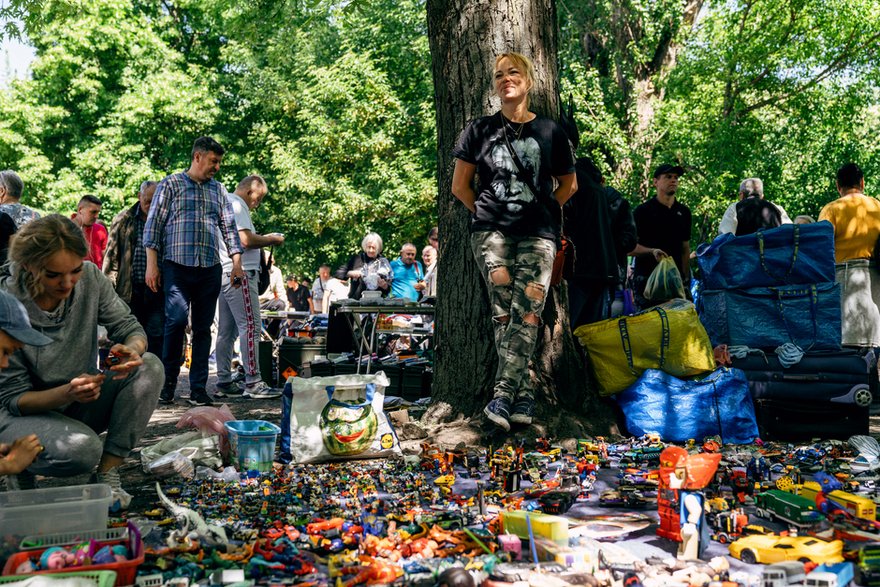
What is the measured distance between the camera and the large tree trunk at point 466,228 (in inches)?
220

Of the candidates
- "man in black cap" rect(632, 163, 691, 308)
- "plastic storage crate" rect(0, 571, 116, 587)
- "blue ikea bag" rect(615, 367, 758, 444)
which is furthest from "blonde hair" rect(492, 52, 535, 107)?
"plastic storage crate" rect(0, 571, 116, 587)

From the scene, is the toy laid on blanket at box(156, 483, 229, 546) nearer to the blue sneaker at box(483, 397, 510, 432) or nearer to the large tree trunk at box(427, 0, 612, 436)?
the blue sneaker at box(483, 397, 510, 432)

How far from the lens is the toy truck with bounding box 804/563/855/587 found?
8.88 ft

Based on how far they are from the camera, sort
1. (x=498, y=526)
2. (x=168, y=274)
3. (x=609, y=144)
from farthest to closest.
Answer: (x=609, y=144), (x=168, y=274), (x=498, y=526)

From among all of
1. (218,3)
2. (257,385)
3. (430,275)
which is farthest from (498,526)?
(218,3)

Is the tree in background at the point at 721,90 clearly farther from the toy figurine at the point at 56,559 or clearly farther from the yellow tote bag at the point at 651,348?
the toy figurine at the point at 56,559

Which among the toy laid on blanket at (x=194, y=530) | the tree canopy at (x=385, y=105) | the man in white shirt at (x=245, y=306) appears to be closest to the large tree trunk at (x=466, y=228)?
the toy laid on blanket at (x=194, y=530)

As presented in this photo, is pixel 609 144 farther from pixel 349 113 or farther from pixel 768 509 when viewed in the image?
pixel 768 509

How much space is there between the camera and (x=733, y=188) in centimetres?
1884

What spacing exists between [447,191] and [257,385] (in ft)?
11.1

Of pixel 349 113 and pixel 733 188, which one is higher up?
pixel 349 113

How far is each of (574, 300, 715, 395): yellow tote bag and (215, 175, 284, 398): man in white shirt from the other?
3.52 m

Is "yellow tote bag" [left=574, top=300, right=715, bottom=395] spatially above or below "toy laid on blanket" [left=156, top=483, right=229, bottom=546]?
above

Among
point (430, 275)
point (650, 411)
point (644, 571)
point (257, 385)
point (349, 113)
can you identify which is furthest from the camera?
point (349, 113)
